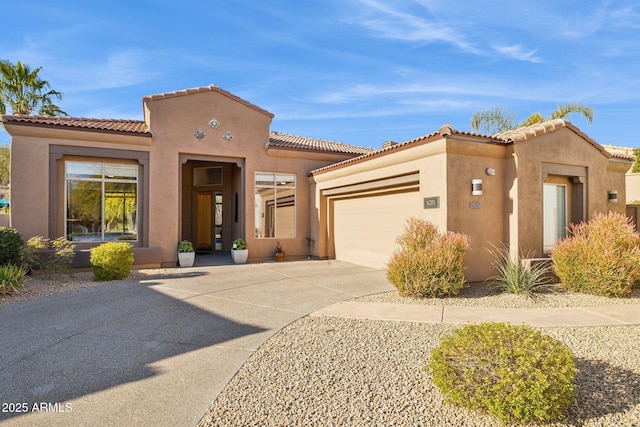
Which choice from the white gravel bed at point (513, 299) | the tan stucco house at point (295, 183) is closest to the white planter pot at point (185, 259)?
the tan stucco house at point (295, 183)

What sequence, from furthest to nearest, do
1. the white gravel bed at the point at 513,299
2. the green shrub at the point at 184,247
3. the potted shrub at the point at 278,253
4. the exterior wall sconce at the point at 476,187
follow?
the potted shrub at the point at 278,253 < the green shrub at the point at 184,247 < the exterior wall sconce at the point at 476,187 < the white gravel bed at the point at 513,299

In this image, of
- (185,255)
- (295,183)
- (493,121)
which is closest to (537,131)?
(295,183)

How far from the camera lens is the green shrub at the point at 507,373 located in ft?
10.5

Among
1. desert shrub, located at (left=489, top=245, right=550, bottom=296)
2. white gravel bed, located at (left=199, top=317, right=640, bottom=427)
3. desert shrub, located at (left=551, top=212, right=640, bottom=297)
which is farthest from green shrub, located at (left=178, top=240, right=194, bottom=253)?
desert shrub, located at (left=551, top=212, right=640, bottom=297)

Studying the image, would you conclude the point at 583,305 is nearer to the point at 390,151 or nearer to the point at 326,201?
the point at 390,151

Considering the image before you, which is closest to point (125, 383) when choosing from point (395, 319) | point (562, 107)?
point (395, 319)

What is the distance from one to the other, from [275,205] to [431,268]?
8.45 m

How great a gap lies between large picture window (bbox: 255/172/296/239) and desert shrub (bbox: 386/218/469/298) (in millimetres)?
7443

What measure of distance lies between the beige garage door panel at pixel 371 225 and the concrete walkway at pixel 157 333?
1.72 m

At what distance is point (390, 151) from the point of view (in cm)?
1106

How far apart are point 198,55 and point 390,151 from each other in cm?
731

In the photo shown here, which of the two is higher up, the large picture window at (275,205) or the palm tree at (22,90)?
the palm tree at (22,90)

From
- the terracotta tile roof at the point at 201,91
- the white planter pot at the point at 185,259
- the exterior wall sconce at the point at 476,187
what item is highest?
the terracotta tile roof at the point at 201,91

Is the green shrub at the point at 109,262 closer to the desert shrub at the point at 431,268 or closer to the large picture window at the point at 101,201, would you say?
the large picture window at the point at 101,201
